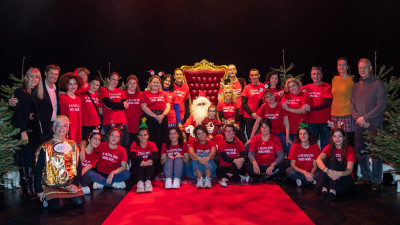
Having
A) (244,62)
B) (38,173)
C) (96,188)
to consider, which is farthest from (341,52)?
(38,173)

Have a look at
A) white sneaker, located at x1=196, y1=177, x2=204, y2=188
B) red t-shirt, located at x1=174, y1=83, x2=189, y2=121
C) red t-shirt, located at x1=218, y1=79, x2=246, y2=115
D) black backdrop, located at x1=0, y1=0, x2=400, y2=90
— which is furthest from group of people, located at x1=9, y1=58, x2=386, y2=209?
black backdrop, located at x1=0, y1=0, x2=400, y2=90

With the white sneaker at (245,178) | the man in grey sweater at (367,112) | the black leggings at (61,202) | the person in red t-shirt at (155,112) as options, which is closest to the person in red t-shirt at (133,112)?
the person in red t-shirt at (155,112)

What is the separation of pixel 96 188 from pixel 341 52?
6.90 meters

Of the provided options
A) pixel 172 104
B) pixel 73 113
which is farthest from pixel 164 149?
pixel 73 113

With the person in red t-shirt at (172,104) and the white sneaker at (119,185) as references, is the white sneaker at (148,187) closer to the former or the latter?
the white sneaker at (119,185)

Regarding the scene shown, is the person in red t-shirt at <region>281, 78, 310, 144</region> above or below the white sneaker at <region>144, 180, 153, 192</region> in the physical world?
above

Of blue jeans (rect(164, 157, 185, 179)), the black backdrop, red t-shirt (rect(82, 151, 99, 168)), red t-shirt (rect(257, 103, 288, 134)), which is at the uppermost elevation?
the black backdrop

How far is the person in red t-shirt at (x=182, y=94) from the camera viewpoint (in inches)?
241

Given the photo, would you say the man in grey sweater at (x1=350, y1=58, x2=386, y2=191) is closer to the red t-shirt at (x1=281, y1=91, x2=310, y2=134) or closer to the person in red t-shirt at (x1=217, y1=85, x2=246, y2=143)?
the red t-shirt at (x1=281, y1=91, x2=310, y2=134)

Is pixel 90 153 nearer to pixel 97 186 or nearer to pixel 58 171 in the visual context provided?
pixel 97 186

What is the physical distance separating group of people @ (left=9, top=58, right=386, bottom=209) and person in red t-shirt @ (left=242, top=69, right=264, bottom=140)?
2 centimetres

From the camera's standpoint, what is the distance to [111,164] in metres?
4.63

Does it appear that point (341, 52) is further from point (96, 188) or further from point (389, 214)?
point (96, 188)

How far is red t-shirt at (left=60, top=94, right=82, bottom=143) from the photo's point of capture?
4477 millimetres
